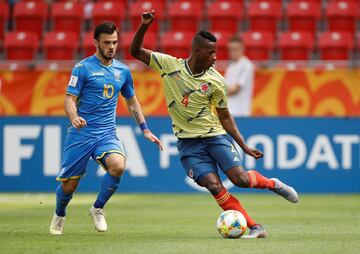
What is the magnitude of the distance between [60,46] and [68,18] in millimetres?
1151

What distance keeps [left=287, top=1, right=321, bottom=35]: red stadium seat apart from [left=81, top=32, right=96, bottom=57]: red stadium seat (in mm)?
4347

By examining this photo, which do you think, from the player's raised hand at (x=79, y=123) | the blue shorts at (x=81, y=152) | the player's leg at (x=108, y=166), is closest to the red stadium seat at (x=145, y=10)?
the player's leg at (x=108, y=166)

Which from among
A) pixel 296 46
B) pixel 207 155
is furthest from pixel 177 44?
pixel 207 155

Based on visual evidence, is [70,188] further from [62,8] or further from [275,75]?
[62,8]

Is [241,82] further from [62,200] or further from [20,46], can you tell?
[62,200]

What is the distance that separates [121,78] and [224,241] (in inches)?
88.5

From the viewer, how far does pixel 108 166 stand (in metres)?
10.2

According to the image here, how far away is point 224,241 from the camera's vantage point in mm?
9508

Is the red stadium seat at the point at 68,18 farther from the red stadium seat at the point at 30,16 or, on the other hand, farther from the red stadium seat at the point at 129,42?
the red stadium seat at the point at 129,42

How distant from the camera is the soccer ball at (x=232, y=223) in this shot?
9.62 m

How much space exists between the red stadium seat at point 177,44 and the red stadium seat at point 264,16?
1589 mm

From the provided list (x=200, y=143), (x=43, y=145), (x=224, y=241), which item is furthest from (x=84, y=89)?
(x=43, y=145)

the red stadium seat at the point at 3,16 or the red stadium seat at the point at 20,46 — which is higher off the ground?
the red stadium seat at the point at 3,16

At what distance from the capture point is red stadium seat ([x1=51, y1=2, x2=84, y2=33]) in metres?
21.5
